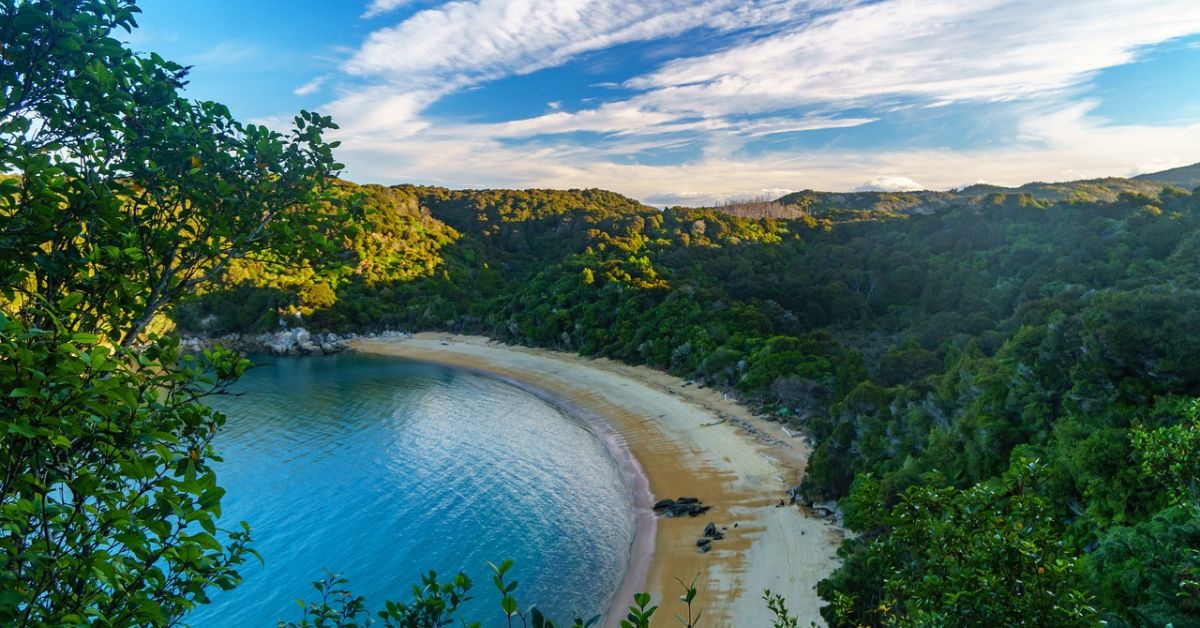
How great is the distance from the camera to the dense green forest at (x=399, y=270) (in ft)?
9.13

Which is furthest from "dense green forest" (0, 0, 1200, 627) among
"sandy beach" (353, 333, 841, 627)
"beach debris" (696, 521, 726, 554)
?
"beach debris" (696, 521, 726, 554)

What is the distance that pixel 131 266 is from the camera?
3840 mm

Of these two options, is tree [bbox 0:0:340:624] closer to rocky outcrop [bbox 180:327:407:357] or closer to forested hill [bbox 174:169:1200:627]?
forested hill [bbox 174:169:1200:627]

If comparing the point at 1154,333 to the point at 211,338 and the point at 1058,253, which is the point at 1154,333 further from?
the point at 211,338

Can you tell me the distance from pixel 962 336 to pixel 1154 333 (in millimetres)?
19706

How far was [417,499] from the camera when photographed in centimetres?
2583

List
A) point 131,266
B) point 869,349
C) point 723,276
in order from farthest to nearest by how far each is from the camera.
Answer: point 723,276, point 869,349, point 131,266

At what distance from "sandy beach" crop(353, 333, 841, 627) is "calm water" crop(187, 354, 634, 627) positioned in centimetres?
172

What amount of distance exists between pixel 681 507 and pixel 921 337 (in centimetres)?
2391

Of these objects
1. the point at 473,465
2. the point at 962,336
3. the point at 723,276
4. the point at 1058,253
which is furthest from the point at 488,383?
the point at 1058,253

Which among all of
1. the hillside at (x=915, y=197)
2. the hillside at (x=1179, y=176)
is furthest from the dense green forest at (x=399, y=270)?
the hillside at (x=1179, y=176)

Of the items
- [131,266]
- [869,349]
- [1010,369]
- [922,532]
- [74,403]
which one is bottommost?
[869,349]

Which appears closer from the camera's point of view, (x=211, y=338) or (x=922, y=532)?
(x=922, y=532)

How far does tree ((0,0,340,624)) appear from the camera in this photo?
249 cm
